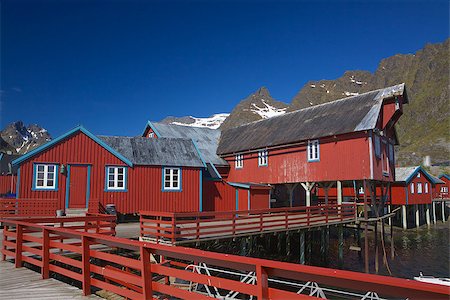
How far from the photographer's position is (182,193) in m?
23.9

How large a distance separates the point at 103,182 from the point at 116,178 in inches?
32.7

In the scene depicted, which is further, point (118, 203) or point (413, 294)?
point (118, 203)

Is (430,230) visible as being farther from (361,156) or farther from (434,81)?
(434,81)

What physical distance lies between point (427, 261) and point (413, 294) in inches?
955

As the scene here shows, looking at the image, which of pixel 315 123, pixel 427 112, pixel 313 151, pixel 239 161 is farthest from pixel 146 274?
pixel 427 112

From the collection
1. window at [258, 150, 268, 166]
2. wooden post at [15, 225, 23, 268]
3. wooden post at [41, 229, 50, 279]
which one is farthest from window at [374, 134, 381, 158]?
wooden post at [15, 225, 23, 268]

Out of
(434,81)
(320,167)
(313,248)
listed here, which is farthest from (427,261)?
(434,81)

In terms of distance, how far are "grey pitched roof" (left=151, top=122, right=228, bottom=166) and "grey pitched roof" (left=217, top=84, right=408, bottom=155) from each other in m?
0.88

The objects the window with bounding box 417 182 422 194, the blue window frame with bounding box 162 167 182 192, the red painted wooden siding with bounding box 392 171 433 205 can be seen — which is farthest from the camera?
the window with bounding box 417 182 422 194

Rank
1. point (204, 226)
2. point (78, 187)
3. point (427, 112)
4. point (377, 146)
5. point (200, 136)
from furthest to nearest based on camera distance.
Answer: point (427, 112) → point (200, 136) → point (377, 146) → point (78, 187) → point (204, 226)

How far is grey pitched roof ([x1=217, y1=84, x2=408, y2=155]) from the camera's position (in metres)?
22.8

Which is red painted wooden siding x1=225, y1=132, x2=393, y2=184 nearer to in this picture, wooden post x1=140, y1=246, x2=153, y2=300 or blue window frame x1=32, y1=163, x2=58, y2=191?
blue window frame x1=32, y1=163, x2=58, y2=191

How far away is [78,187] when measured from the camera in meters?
21.1

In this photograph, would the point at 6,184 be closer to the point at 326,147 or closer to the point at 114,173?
the point at 114,173
